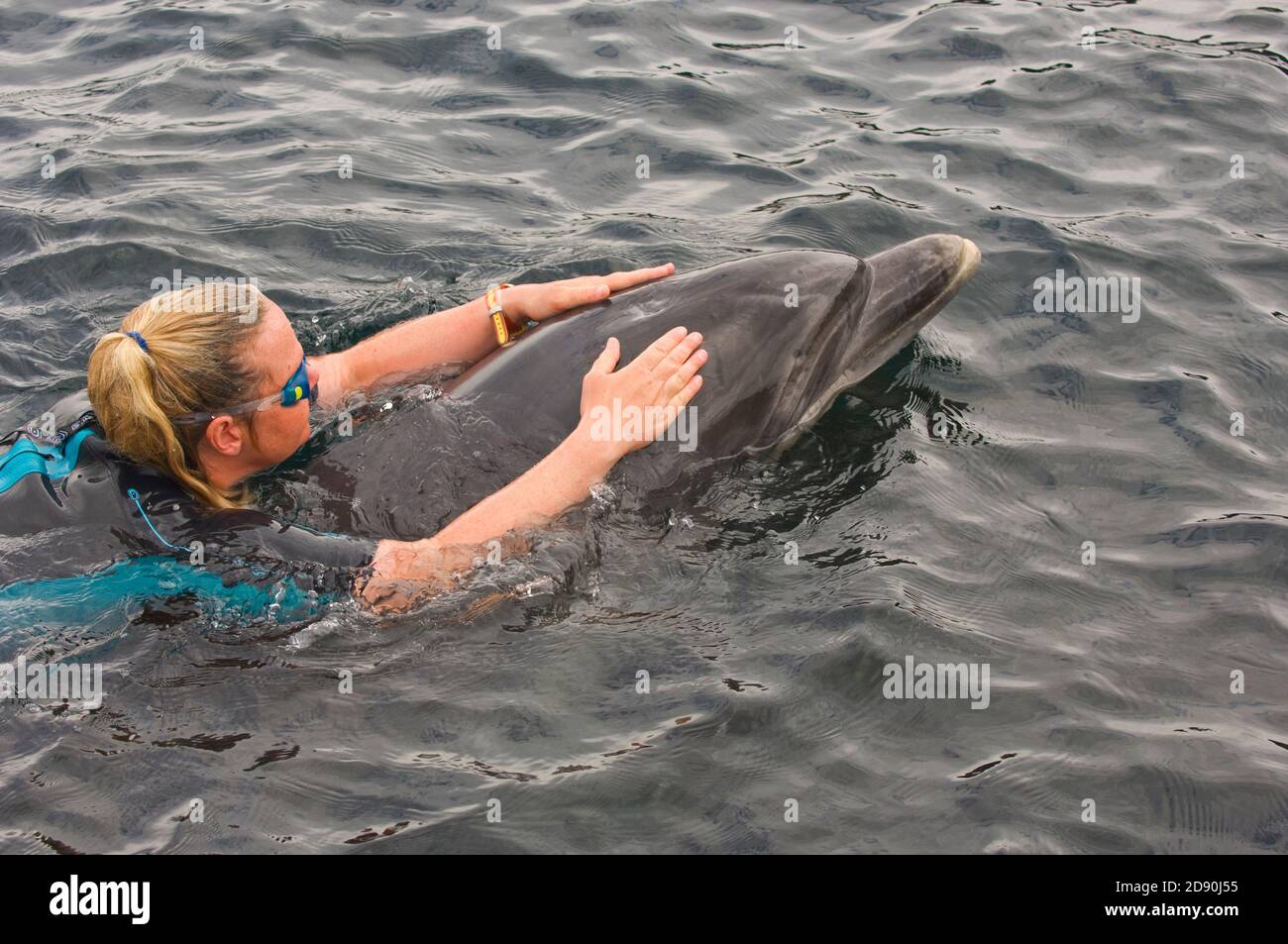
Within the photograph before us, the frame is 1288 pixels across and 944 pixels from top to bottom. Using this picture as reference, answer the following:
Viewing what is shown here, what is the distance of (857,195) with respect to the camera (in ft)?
28.8

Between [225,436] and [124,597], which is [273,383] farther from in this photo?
[124,597]

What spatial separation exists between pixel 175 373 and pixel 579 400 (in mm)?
1713

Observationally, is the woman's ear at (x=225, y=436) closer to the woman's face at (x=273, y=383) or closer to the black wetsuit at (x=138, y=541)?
the woman's face at (x=273, y=383)

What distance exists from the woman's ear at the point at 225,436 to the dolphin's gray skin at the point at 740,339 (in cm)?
106

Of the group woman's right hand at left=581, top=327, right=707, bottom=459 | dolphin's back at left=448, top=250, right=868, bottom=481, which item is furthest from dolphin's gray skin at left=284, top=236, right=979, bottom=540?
woman's right hand at left=581, top=327, right=707, bottom=459

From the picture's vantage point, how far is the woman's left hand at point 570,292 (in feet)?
20.2

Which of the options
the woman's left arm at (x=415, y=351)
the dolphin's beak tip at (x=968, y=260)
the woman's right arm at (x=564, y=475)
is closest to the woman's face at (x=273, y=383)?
the woman's right arm at (x=564, y=475)

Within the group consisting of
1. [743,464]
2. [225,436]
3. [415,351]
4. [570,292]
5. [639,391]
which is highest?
[570,292]

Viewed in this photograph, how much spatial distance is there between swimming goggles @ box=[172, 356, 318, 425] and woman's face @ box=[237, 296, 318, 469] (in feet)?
0.06

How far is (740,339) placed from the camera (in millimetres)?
6012

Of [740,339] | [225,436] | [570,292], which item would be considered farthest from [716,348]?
[225,436]

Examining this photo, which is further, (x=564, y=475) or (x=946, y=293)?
(x=946, y=293)

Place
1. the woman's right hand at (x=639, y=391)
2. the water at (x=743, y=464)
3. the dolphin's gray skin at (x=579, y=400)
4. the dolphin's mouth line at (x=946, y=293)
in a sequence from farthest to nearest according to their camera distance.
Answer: the dolphin's mouth line at (x=946, y=293), the dolphin's gray skin at (x=579, y=400), the woman's right hand at (x=639, y=391), the water at (x=743, y=464)
